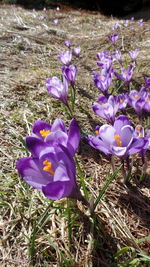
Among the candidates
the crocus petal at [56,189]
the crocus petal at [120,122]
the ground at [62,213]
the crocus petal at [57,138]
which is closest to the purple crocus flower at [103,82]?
the ground at [62,213]

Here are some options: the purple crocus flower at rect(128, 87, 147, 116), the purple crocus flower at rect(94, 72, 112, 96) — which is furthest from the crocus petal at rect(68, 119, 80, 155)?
the purple crocus flower at rect(94, 72, 112, 96)

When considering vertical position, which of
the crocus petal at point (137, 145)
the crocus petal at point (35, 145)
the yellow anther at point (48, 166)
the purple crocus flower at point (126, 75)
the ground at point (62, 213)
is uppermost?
the purple crocus flower at point (126, 75)

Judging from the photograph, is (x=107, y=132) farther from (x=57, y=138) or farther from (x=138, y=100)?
(x=138, y=100)

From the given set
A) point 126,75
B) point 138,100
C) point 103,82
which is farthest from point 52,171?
point 126,75

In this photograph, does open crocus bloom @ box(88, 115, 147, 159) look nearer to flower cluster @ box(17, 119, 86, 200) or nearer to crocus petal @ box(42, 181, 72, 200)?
flower cluster @ box(17, 119, 86, 200)

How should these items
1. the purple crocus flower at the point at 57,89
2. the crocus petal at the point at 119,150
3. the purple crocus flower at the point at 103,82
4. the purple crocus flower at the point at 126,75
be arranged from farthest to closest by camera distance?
the purple crocus flower at the point at 126,75, the purple crocus flower at the point at 103,82, the purple crocus flower at the point at 57,89, the crocus petal at the point at 119,150

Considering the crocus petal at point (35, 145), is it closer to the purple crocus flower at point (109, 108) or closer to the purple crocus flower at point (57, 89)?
the purple crocus flower at point (109, 108)

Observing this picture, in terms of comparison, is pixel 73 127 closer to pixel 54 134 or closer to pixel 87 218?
pixel 54 134

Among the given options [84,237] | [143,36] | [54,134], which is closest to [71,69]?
[54,134]

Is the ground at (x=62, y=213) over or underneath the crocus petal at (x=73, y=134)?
underneath
